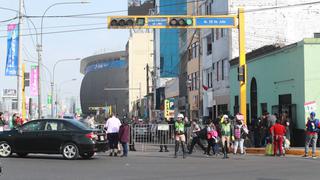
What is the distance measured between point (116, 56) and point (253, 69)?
5903 inches

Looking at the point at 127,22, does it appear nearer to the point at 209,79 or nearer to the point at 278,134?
the point at 278,134

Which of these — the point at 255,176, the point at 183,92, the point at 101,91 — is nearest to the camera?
the point at 255,176

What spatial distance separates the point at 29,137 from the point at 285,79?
1427 cm

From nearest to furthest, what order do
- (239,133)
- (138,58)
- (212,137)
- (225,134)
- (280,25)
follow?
(225,134) < (212,137) < (239,133) < (280,25) < (138,58)

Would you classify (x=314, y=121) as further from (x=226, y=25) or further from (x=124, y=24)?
(x=124, y=24)

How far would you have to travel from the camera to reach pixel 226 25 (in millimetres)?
27594

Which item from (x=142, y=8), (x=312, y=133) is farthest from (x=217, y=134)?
(x=142, y=8)

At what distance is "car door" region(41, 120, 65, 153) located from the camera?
20719 mm

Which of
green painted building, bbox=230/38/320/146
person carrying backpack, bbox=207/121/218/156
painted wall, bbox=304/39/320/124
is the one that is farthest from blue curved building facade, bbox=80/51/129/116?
person carrying backpack, bbox=207/121/218/156

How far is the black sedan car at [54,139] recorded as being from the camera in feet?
67.7

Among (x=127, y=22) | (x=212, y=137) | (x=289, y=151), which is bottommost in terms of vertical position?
(x=289, y=151)

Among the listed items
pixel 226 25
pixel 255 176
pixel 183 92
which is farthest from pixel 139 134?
pixel 183 92

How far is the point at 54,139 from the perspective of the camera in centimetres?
2073

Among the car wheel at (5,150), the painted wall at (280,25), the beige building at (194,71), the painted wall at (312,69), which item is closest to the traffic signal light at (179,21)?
the painted wall at (312,69)
